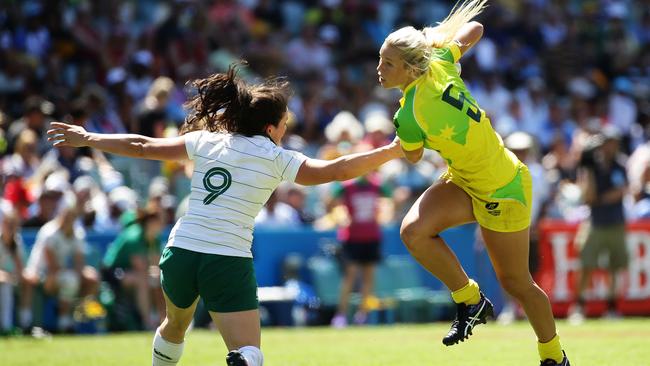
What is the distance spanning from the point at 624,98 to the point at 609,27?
8.04 ft

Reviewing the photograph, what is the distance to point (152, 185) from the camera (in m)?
13.1

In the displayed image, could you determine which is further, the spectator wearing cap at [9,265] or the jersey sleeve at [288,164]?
the spectator wearing cap at [9,265]

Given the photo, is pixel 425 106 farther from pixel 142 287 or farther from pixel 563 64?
pixel 563 64

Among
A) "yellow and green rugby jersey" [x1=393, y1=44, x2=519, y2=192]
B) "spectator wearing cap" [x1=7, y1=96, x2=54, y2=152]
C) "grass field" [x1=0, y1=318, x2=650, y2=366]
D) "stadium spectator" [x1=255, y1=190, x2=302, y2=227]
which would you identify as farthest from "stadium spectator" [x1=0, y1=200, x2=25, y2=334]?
"yellow and green rugby jersey" [x1=393, y1=44, x2=519, y2=192]

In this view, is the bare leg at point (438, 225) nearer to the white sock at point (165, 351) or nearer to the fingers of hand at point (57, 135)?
the white sock at point (165, 351)

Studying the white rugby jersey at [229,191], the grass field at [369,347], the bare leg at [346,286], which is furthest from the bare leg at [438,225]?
the bare leg at [346,286]

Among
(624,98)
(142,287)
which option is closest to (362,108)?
(624,98)

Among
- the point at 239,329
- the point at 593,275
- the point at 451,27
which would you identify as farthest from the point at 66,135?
the point at 593,275

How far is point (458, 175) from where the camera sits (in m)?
6.58

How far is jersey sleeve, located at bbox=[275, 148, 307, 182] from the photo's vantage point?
5887mm

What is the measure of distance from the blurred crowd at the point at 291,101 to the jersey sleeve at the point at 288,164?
20.9 feet

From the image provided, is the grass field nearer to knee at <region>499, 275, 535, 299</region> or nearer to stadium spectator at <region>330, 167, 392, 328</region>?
stadium spectator at <region>330, 167, 392, 328</region>

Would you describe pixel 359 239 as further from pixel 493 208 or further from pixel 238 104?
pixel 238 104

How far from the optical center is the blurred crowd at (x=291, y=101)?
484 inches
